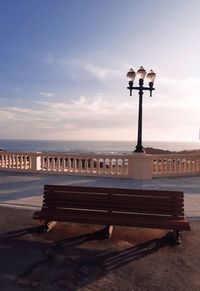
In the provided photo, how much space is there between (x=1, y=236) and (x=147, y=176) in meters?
8.93

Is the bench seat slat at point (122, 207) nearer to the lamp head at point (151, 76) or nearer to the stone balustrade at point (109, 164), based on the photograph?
the stone balustrade at point (109, 164)

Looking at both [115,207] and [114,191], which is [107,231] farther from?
[114,191]

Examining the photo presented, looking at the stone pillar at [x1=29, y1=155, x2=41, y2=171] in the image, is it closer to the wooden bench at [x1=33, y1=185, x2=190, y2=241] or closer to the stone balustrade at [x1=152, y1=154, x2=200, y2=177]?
the stone balustrade at [x1=152, y1=154, x2=200, y2=177]

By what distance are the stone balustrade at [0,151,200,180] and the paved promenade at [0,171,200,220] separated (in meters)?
0.55

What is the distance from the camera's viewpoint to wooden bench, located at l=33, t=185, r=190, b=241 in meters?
6.29

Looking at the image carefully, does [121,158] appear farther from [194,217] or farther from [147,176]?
[194,217]

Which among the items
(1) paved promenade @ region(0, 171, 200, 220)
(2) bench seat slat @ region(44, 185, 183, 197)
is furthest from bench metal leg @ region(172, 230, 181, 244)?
(1) paved promenade @ region(0, 171, 200, 220)

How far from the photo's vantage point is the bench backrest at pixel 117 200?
648cm

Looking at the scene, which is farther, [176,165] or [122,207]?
[176,165]

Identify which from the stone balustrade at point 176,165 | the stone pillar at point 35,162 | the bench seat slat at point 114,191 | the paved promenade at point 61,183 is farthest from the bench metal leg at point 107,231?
the stone pillar at point 35,162

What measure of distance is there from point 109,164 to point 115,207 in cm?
824

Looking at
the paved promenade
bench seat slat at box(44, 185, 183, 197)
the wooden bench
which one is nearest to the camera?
the wooden bench

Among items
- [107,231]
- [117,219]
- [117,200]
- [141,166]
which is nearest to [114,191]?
[117,200]

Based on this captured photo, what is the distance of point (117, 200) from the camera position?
22.0 ft
